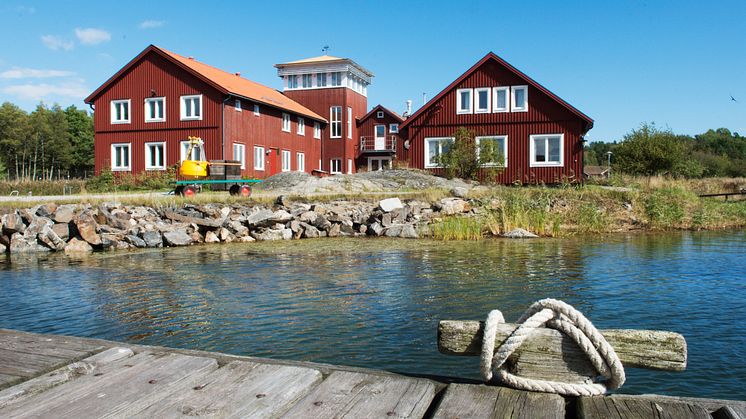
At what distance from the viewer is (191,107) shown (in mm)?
34438

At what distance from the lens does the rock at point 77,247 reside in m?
15.6

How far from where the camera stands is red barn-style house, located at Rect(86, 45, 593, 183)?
3222cm

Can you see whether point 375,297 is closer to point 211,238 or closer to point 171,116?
point 211,238

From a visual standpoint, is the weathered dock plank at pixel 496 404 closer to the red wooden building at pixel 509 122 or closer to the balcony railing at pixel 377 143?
the red wooden building at pixel 509 122

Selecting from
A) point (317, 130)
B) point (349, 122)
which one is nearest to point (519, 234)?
point (317, 130)

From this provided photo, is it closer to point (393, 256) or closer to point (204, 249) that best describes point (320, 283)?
point (393, 256)

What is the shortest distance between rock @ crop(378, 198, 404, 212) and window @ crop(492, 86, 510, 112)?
566 inches

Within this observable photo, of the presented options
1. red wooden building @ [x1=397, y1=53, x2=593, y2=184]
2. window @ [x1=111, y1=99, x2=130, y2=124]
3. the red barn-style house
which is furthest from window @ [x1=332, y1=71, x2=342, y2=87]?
window @ [x1=111, y1=99, x2=130, y2=124]

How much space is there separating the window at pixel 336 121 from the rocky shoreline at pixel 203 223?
82.6ft

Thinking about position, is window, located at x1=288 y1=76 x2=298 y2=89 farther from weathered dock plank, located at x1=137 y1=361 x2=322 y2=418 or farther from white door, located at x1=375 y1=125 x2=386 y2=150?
weathered dock plank, located at x1=137 y1=361 x2=322 y2=418

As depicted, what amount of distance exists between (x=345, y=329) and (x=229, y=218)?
12.7 m

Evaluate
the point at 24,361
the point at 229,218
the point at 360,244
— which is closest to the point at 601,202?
the point at 360,244

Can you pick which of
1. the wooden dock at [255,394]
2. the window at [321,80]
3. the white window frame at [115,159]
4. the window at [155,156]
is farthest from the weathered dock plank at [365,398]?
the window at [321,80]

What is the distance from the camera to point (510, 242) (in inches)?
657
